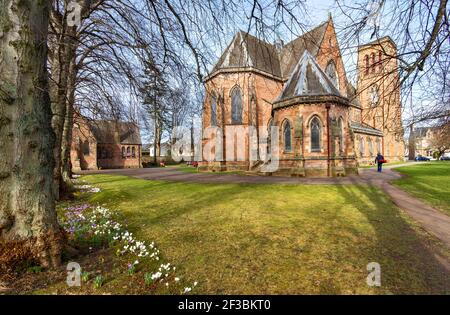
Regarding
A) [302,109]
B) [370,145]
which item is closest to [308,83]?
[302,109]

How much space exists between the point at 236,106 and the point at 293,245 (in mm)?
21990

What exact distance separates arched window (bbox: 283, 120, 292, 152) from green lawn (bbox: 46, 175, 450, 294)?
1037cm

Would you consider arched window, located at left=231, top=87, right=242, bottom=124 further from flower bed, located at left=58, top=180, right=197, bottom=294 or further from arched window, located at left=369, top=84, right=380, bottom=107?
arched window, located at left=369, top=84, right=380, bottom=107

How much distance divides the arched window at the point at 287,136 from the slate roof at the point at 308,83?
87.5 inches

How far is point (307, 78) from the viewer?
17.6 metres

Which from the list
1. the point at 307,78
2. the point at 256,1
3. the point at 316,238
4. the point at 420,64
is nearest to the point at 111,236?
the point at 316,238

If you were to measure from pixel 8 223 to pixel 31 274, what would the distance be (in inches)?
31.1

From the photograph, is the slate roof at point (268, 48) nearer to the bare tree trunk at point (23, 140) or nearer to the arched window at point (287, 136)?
the bare tree trunk at point (23, 140)

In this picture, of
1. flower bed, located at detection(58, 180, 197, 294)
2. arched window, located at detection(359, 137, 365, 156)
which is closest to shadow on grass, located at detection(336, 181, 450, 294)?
flower bed, located at detection(58, 180, 197, 294)

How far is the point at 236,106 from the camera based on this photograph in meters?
24.7

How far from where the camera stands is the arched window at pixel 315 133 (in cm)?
1630

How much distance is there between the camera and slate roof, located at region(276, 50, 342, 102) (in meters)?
16.7

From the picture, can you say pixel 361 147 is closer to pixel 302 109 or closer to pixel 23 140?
pixel 302 109
